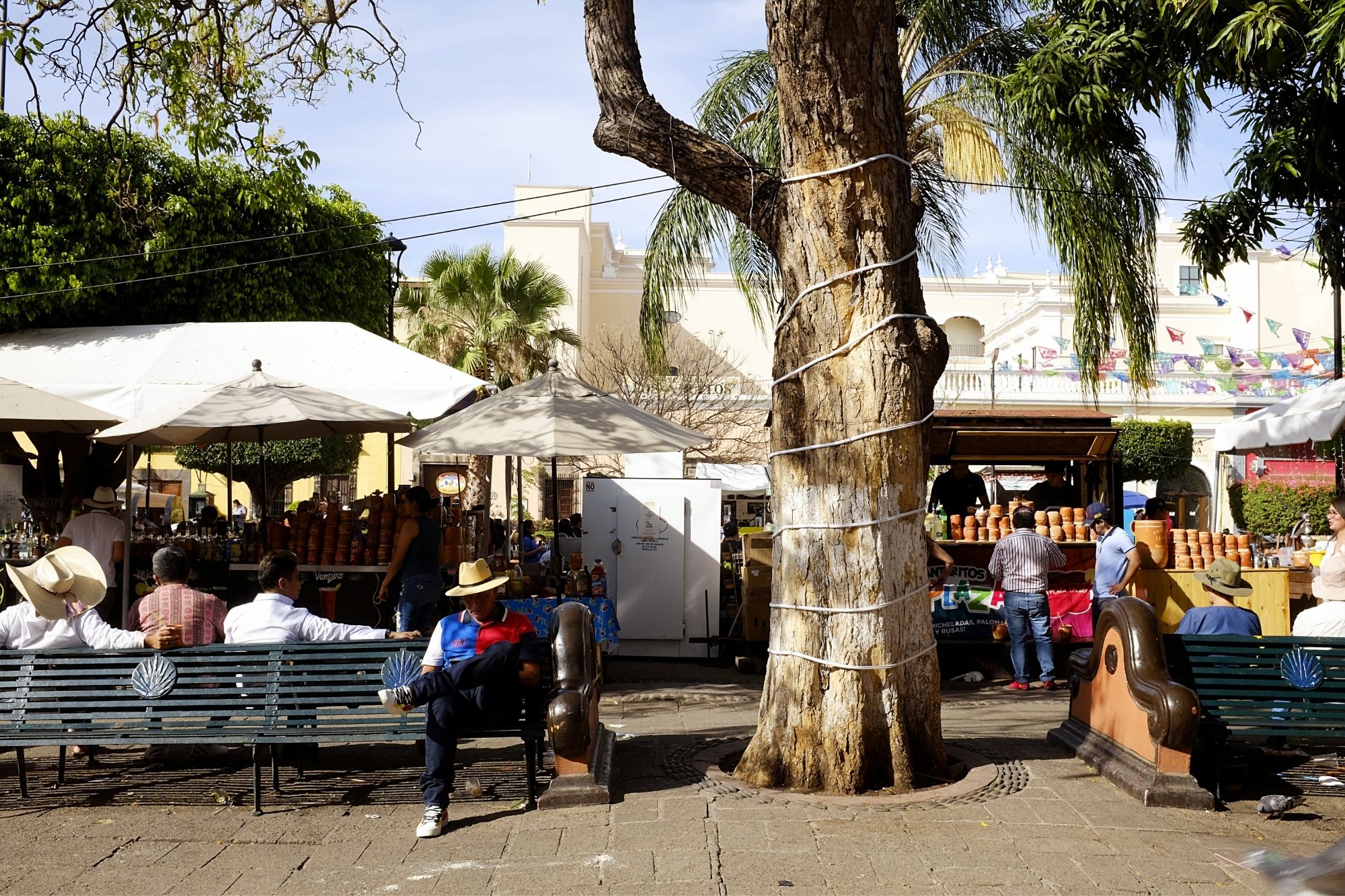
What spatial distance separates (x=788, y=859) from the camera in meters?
5.02

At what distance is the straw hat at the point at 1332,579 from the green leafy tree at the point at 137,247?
1056 cm

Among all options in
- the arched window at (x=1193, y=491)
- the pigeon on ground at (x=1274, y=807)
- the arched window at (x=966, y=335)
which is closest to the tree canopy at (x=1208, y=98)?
the pigeon on ground at (x=1274, y=807)

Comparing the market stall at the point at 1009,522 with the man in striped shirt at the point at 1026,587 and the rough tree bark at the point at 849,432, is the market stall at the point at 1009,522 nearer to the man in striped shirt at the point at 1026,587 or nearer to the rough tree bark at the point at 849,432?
the man in striped shirt at the point at 1026,587

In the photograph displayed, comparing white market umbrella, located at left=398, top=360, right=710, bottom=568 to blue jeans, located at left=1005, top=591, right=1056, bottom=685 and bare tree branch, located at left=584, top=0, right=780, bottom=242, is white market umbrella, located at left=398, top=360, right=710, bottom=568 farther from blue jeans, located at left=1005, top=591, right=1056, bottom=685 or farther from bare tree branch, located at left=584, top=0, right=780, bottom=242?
blue jeans, located at left=1005, top=591, right=1056, bottom=685

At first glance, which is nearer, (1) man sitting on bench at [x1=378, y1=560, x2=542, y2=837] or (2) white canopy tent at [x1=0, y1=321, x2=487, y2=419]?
(1) man sitting on bench at [x1=378, y1=560, x2=542, y2=837]

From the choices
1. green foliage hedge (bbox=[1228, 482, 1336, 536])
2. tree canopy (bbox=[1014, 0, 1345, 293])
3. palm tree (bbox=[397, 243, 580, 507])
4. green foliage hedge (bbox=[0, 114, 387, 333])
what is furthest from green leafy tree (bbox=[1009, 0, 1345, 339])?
green foliage hedge (bbox=[1228, 482, 1336, 536])

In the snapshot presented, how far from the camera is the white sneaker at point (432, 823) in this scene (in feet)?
17.9

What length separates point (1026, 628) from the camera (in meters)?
10.3

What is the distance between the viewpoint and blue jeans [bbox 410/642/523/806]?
5652 mm

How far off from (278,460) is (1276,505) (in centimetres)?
2497

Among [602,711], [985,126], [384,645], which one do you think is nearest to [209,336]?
[602,711]

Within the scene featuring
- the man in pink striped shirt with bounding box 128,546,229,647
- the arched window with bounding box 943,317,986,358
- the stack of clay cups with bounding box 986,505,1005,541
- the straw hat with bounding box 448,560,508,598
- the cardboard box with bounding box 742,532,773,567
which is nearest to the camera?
the straw hat with bounding box 448,560,508,598

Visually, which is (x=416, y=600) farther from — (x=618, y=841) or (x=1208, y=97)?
(x=1208, y=97)

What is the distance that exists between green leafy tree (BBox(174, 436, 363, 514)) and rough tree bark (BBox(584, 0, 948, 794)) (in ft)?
73.5
